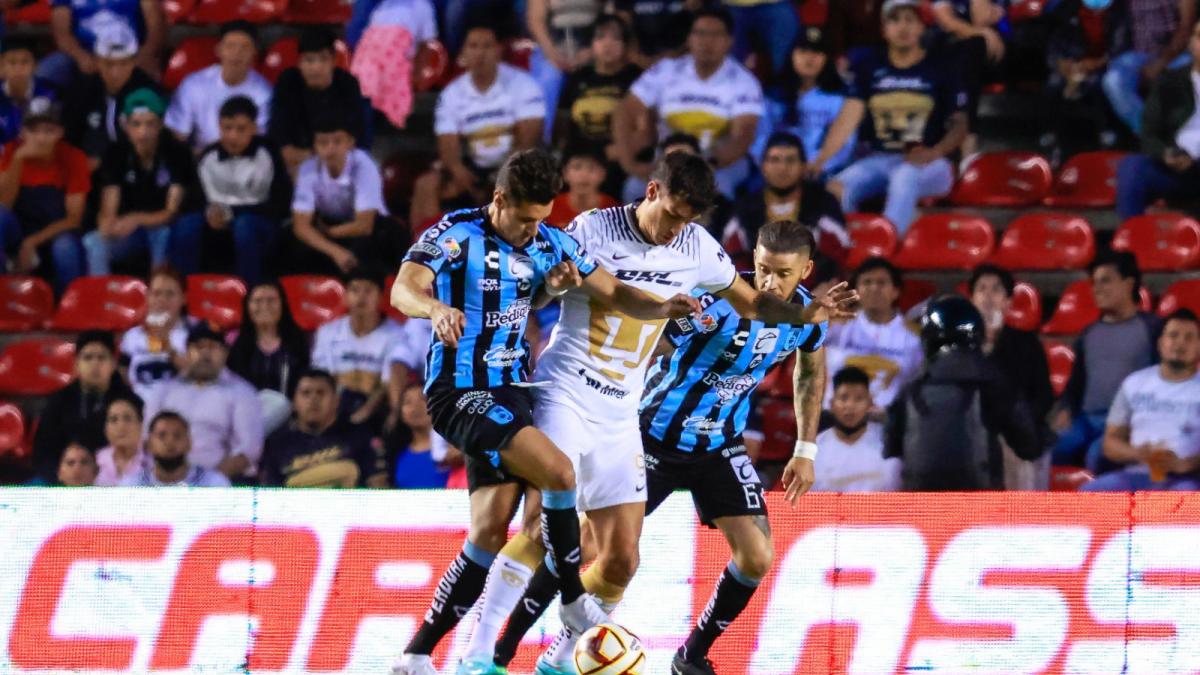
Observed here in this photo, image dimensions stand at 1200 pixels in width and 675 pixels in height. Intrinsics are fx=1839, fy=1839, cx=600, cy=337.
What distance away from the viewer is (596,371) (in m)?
6.94

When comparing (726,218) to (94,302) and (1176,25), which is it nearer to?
(1176,25)

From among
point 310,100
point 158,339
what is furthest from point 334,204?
point 158,339

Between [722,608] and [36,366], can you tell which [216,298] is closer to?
[36,366]

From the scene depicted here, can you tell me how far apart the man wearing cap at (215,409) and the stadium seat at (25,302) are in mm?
1878

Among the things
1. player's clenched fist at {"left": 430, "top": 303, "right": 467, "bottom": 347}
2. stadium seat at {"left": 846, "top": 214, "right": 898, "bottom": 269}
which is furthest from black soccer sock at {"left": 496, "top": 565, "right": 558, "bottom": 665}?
stadium seat at {"left": 846, "top": 214, "right": 898, "bottom": 269}

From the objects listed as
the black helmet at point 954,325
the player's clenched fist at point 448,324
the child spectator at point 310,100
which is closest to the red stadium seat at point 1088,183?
the black helmet at point 954,325

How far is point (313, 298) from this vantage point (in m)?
12.3

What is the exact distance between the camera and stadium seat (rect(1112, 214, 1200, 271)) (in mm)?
11938

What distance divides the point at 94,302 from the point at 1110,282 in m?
6.66

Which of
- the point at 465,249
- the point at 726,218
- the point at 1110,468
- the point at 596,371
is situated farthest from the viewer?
the point at 726,218

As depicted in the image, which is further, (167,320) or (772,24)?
(772,24)

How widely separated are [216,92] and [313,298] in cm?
178

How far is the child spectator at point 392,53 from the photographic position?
13.1 metres

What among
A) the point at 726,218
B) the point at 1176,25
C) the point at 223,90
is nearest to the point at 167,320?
the point at 223,90
